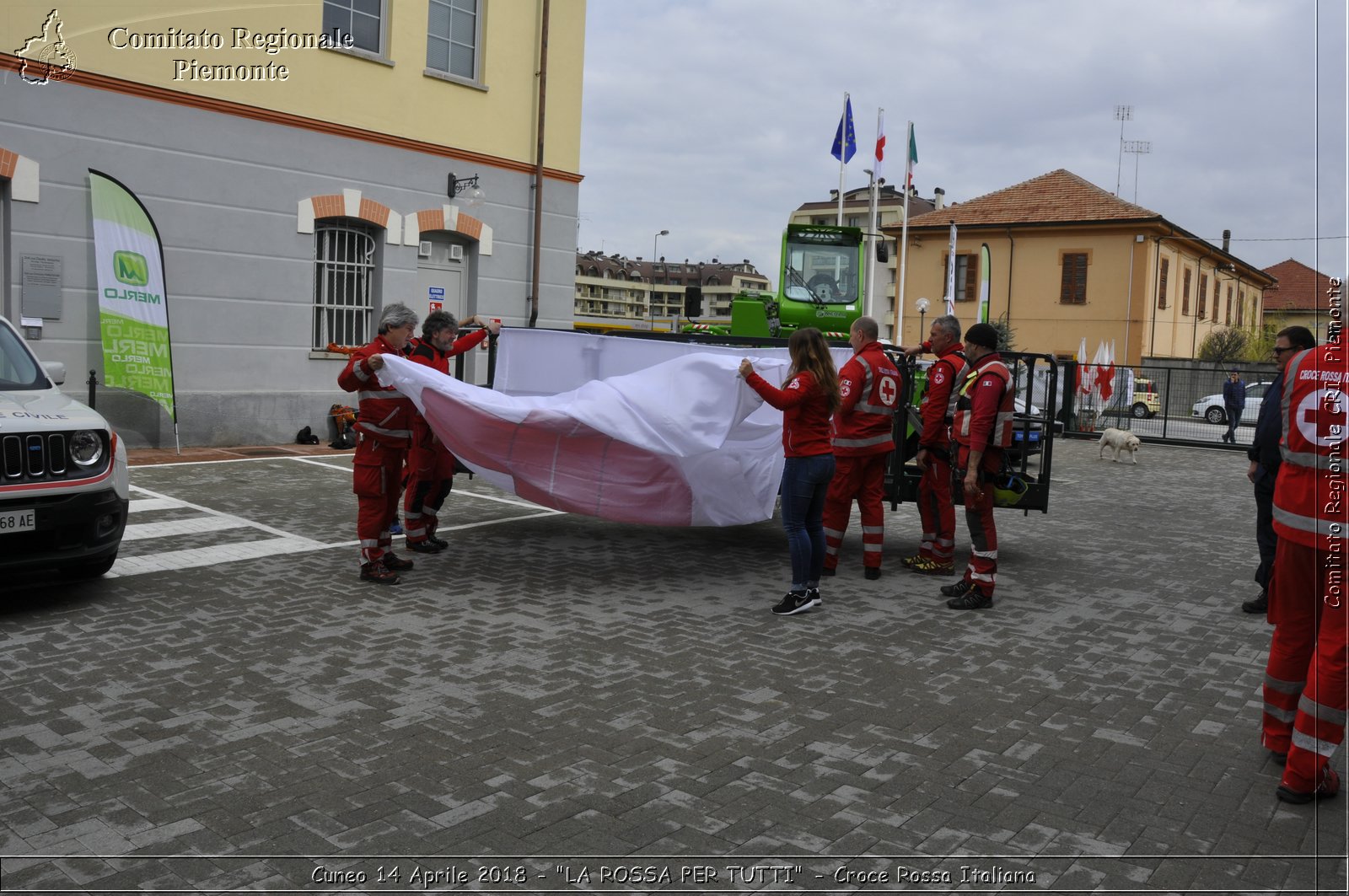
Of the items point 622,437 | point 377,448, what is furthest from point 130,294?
point 622,437

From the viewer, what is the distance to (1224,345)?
2044 inches

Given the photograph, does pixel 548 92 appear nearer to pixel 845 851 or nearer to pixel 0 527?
pixel 0 527


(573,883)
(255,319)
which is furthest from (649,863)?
(255,319)

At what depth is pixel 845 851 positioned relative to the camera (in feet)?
13.0

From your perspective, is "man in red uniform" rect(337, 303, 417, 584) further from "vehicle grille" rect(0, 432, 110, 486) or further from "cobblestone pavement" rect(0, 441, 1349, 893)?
"vehicle grille" rect(0, 432, 110, 486)

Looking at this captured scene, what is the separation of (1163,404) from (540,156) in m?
17.3

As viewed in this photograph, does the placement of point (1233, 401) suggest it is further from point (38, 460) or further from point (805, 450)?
point (38, 460)

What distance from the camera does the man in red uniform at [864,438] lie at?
27.5 feet

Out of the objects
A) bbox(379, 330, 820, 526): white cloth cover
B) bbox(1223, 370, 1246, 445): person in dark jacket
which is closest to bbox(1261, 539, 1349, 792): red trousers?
bbox(379, 330, 820, 526): white cloth cover

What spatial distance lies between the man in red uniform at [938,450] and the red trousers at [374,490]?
4.16m

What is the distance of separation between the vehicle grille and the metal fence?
893 inches

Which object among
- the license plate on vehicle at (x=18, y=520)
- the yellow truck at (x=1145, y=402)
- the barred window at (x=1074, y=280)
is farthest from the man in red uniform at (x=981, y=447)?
the barred window at (x=1074, y=280)

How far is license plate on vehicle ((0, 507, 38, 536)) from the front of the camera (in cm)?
658

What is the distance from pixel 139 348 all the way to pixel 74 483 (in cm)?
782
